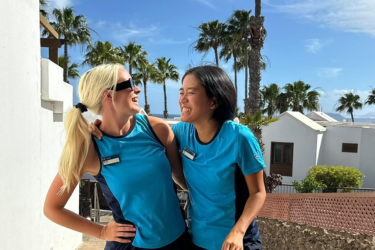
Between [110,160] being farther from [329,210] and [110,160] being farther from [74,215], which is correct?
[329,210]

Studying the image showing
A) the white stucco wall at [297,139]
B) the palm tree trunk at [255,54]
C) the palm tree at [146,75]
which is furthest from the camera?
the palm tree at [146,75]

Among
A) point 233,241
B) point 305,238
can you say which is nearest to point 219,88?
point 233,241

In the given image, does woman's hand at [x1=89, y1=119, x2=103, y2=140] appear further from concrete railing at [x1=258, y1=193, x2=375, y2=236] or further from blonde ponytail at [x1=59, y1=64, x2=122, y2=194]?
concrete railing at [x1=258, y1=193, x2=375, y2=236]

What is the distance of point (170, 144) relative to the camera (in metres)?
1.92

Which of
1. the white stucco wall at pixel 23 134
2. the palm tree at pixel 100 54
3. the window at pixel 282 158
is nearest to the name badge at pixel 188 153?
the white stucco wall at pixel 23 134

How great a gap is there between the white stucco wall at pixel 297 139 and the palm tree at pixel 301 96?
13.1m

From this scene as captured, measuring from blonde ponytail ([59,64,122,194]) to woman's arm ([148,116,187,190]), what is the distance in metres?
0.33

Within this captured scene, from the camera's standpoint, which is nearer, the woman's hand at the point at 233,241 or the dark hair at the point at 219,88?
the woman's hand at the point at 233,241

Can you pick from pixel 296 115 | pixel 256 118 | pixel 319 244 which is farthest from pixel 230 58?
pixel 319 244

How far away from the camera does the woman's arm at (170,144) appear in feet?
6.25

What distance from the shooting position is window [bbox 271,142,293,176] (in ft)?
71.1

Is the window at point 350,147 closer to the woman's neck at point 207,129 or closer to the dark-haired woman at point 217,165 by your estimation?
the dark-haired woman at point 217,165

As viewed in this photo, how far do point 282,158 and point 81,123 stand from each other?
21.3 m

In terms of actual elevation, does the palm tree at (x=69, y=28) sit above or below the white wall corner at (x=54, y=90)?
above
